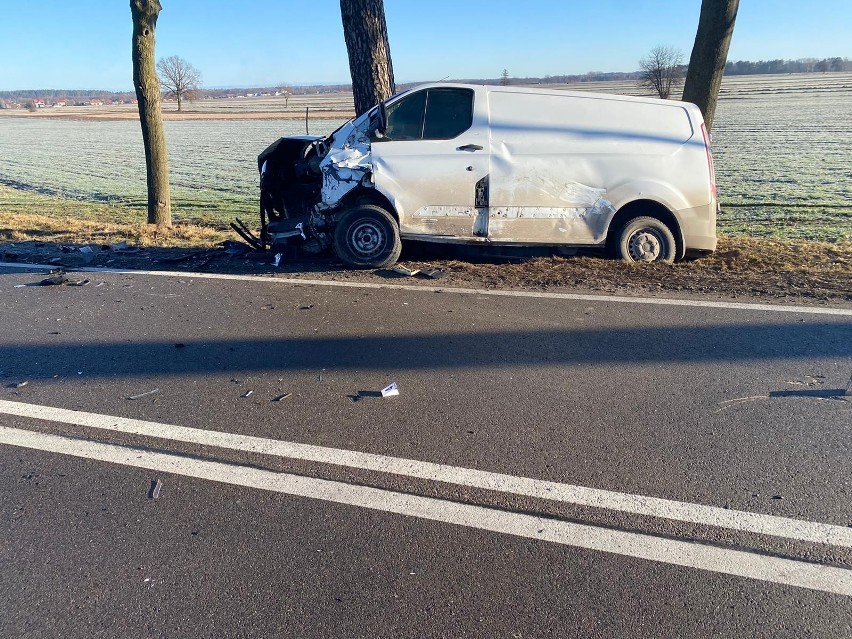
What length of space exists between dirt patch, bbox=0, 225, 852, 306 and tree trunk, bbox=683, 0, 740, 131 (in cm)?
196

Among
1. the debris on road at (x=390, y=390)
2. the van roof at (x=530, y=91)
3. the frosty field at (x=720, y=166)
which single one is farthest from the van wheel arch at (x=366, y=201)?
the frosty field at (x=720, y=166)

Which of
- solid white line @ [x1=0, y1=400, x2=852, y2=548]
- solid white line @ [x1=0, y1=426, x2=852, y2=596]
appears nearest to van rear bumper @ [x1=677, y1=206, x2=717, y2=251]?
solid white line @ [x1=0, y1=400, x2=852, y2=548]

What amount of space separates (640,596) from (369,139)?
563cm

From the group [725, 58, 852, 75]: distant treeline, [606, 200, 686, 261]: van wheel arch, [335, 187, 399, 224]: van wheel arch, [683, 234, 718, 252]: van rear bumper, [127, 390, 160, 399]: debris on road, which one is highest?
[725, 58, 852, 75]: distant treeline

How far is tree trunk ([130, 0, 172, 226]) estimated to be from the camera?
1069cm

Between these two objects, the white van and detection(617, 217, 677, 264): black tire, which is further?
detection(617, 217, 677, 264): black tire

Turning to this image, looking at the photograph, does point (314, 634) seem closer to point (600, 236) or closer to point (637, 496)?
point (637, 496)

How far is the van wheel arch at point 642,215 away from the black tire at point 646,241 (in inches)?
2.1

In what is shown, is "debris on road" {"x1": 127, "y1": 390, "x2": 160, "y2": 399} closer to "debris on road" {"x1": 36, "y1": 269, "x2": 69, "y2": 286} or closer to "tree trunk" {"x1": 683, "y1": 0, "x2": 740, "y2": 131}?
"debris on road" {"x1": 36, "y1": 269, "x2": 69, "y2": 286}

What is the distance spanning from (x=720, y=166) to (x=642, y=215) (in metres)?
15.6

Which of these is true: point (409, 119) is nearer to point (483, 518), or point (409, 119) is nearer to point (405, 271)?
point (405, 271)

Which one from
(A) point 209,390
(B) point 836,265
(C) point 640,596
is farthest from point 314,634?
(B) point 836,265

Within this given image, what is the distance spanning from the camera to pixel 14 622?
8.05 feet

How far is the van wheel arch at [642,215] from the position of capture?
287 inches
